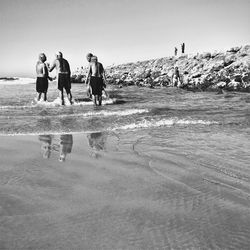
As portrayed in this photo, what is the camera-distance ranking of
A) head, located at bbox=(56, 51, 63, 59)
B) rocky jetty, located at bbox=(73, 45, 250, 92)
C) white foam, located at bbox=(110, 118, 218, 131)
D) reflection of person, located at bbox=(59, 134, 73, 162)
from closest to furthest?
1. reflection of person, located at bbox=(59, 134, 73, 162)
2. white foam, located at bbox=(110, 118, 218, 131)
3. head, located at bbox=(56, 51, 63, 59)
4. rocky jetty, located at bbox=(73, 45, 250, 92)

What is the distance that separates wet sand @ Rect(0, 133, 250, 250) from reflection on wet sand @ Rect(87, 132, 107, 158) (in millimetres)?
132

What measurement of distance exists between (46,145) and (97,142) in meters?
0.75

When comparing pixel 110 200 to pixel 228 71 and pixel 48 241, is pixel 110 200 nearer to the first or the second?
pixel 48 241

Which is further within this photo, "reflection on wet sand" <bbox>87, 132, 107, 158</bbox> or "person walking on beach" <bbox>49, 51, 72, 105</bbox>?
"person walking on beach" <bbox>49, 51, 72, 105</bbox>

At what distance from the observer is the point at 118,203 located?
7.89 feet

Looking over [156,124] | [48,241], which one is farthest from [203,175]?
[156,124]

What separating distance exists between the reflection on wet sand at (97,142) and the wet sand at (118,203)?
0.13 meters

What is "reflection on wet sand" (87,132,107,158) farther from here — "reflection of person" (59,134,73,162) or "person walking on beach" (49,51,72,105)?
"person walking on beach" (49,51,72,105)

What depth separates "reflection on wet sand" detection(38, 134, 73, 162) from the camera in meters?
3.96

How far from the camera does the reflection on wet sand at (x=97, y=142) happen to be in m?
4.13

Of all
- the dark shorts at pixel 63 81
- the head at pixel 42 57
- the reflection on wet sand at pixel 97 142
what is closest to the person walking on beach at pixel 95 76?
the dark shorts at pixel 63 81

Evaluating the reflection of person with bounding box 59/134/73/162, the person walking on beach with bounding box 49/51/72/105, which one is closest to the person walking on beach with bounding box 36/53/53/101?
the person walking on beach with bounding box 49/51/72/105

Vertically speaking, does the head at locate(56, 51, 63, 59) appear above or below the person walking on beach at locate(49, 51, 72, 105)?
above

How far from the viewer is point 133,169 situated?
3.34 metres
